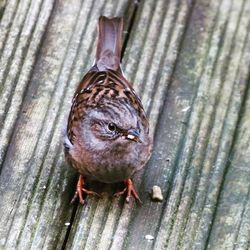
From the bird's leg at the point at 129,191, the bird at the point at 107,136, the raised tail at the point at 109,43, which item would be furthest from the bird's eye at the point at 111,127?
the raised tail at the point at 109,43

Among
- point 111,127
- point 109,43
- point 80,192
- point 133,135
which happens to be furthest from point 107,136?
point 109,43

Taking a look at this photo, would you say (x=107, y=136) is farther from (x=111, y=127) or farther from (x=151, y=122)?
(x=151, y=122)

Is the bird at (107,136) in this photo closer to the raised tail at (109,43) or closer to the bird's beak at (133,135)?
the bird's beak at (133,135)

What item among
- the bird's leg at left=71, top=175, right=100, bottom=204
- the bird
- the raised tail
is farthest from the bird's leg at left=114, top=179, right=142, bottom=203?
the raised tail

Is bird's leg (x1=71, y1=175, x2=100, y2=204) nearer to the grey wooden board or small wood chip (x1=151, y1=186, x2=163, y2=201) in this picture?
the grey wooden board

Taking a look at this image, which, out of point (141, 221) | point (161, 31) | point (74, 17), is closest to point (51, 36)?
point (74, 17)

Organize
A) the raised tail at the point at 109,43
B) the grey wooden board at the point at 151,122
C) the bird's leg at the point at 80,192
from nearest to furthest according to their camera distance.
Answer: the grey wooden board at the point at 151,122
the bird's leg at the point at 80,192
the raised tail at the point at 109,43
